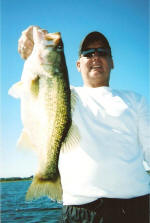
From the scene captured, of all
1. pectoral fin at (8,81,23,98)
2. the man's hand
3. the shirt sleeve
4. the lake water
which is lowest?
the lake water

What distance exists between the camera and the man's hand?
9.37 ft

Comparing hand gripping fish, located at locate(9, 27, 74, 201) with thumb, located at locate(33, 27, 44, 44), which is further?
thumb, located at locate(33, 27, 44, 44)

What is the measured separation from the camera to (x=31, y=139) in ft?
8.38

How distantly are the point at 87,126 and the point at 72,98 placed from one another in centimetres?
39

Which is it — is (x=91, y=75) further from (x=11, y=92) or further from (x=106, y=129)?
(x=11, y=92)

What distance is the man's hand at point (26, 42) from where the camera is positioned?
2.86 metres

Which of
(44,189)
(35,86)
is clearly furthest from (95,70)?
(44,189)

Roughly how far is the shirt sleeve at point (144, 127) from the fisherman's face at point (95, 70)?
64 centimetres

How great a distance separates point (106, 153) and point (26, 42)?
1.60 metres

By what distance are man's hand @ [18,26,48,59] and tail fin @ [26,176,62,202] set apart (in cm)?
145

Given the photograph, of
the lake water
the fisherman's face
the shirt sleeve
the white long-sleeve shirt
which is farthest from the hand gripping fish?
the lake water

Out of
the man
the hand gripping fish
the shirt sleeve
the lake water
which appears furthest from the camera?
the lake water

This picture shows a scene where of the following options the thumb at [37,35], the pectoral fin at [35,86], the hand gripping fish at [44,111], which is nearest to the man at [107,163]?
the thumb at [37,35]

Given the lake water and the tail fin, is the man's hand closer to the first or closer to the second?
the tail fin
